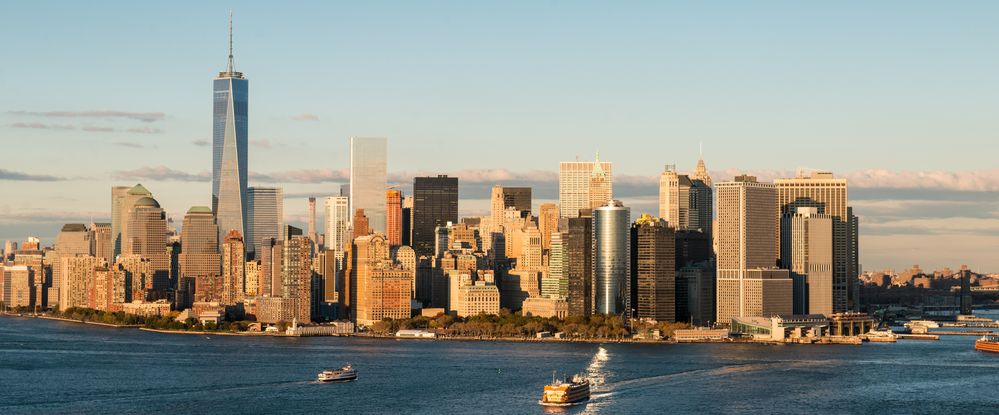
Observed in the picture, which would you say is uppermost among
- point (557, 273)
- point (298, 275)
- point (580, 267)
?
point (580, 267)

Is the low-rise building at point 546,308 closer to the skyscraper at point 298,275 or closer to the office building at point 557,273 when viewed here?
the office building at point 557,273

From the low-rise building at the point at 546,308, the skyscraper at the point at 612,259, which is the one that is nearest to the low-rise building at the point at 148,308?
the low-rise building at the point at 546,308

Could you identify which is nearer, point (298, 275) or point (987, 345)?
point (987, 345)

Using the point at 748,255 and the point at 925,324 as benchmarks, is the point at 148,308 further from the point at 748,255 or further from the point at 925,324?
the point at 925,324

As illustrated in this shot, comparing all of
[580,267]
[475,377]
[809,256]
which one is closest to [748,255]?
[809,256]

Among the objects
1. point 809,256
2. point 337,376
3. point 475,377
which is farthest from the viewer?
point 809,256

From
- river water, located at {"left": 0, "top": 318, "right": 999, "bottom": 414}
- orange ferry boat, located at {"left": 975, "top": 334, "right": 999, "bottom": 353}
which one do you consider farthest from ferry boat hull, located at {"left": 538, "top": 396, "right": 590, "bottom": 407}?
orange ferry boat, located at {"left": 975, "top": 334, "right": 999, "bottom": 353}

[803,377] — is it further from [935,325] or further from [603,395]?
[935,325]
